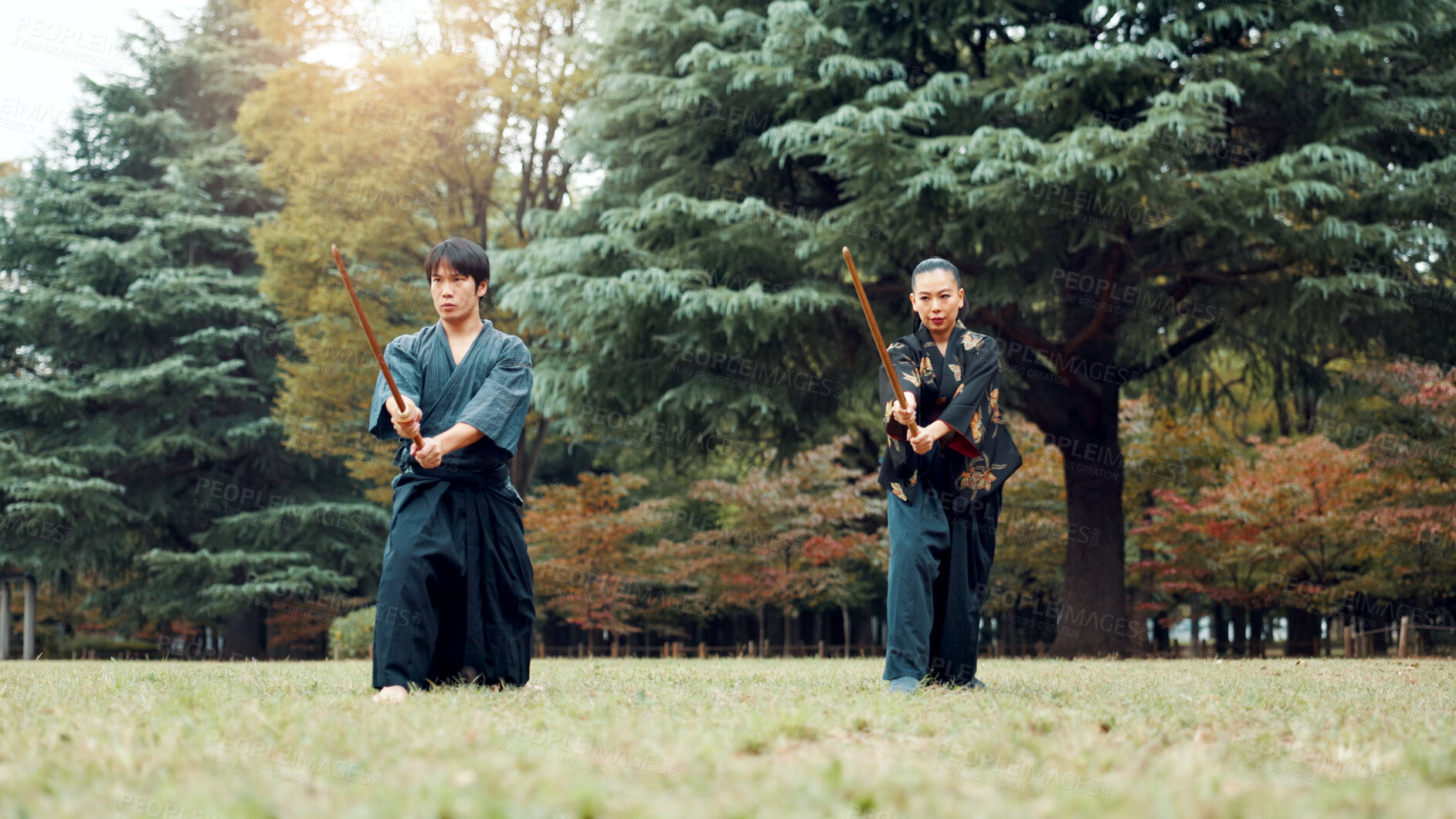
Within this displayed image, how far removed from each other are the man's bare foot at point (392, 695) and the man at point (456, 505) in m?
0.17

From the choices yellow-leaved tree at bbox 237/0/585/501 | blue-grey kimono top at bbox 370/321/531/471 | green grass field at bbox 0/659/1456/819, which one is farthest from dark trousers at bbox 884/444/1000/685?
yellow-leaved tree at bbox 237/0/585/501

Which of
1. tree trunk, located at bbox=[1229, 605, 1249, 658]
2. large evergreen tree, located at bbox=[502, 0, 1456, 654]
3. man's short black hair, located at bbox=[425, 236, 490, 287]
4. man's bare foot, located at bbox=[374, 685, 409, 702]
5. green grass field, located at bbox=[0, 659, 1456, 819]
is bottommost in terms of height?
tree trunk, located at bbox=[1229, 605, 1249, 658]

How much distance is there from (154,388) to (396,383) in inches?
663

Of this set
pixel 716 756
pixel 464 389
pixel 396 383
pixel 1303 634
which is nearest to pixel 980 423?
pixel 464 389

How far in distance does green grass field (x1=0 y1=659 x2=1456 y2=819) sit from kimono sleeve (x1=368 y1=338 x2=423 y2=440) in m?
1.08

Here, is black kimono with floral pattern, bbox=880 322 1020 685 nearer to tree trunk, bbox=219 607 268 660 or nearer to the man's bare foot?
the man's bare foot

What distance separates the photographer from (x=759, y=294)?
33.9 feet

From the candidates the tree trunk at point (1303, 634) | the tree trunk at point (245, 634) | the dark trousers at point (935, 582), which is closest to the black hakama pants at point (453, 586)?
the dark trousers at point (935, 582)

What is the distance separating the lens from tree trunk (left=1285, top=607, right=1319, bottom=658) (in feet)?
64.7

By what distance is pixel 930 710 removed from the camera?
10.9 feet

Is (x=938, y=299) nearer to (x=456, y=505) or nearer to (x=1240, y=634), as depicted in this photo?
(x=456, y=505)

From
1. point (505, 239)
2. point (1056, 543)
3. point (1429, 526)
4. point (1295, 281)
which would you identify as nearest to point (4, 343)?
point (505, 239)

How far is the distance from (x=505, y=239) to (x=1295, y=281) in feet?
36.8

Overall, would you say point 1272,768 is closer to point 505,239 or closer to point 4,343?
point 505,239
